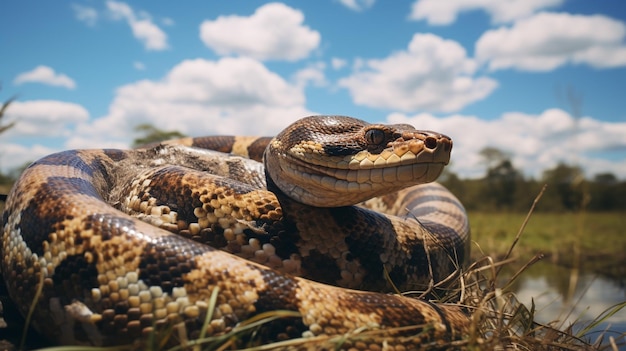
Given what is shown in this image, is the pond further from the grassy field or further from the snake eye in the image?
the snake eye

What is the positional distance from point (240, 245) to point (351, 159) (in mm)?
1159

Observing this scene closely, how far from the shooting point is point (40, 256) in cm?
306

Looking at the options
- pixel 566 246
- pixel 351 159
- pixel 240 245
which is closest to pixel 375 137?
pixel 351 159

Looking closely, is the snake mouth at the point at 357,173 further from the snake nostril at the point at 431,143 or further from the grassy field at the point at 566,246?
the grassy field at the point at 566,246

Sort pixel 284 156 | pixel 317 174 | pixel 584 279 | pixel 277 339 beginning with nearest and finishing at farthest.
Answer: pixel 277 339, pixel 317 174, pixel 284 156, pixel 584 279

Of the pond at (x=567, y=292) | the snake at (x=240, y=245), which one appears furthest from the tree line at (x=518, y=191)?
the snake at (x=240, y=245)

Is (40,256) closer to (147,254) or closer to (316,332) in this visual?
(147,254)

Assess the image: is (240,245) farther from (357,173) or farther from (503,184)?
(503,184)

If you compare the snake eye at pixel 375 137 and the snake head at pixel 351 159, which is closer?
the snake head at pixel 351 159

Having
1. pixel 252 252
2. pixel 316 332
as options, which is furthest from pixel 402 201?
pixel 316 332

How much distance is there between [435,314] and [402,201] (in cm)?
452

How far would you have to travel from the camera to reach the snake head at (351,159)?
3.77 metres

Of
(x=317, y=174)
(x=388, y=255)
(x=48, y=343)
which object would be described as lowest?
(x=48, y=343)

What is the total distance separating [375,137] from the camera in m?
4.01
